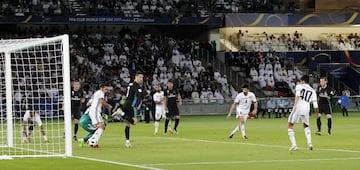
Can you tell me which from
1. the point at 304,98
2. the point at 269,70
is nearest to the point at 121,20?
the point at 269,70

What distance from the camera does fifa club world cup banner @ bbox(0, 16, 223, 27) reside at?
6081 cm

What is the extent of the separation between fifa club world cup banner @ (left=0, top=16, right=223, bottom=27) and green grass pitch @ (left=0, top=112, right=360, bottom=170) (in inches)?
1140

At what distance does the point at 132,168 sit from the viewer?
64.3 feet

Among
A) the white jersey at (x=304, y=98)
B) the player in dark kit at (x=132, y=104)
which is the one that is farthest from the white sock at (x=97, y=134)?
the white jersey at (x=304, y=98)

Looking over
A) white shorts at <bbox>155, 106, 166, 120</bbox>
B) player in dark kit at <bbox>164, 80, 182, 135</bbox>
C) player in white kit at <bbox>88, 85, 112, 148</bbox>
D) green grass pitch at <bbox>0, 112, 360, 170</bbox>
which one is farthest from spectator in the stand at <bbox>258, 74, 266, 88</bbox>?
player in white kit at <bbox>88, 85, 112, 148</bbox>

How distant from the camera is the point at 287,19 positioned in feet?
229

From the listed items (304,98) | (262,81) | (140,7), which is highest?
(140,7)

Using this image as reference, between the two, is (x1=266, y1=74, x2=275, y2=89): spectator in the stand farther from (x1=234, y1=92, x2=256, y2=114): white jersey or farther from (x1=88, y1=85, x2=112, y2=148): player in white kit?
(x1=88, y1=85, x2=112, y2=148): player in white kit

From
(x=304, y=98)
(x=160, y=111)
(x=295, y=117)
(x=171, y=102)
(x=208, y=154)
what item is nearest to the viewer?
(x=208, y=154)

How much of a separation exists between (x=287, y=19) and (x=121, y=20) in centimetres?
1389

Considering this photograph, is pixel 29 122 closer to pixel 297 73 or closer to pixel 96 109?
pixel 96 109

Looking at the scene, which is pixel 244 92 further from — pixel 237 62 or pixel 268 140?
pixel 237 62

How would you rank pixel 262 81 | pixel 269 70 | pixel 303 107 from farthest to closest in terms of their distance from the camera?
pixel 269 70 < pixel 262 81 < pixel 303 107

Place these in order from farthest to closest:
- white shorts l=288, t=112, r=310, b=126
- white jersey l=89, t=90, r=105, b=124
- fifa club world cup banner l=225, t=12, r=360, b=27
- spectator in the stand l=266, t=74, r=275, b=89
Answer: fifa club world cup banner l=225, t=12, r=360, b=27 → spectator in the stand l=266, t=74, r=275, b=89 → white jersey l=89, t=90, r=105, b=124 → white shorts l=288, t=112, r=310, b=126
